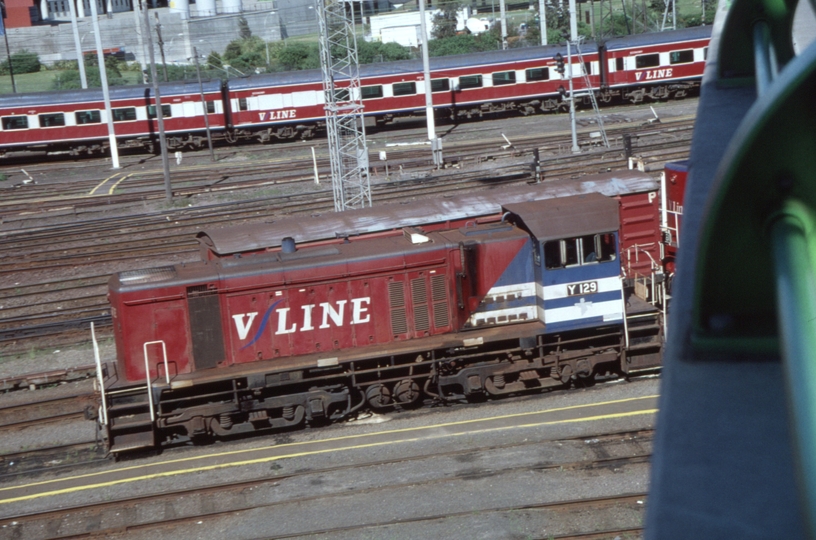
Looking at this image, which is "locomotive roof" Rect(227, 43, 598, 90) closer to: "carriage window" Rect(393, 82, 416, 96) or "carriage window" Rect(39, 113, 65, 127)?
"carriage window" Rect(393, 82, 416, 96)

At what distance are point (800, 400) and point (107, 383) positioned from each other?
1272 cm

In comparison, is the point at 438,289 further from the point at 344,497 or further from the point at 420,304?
the point at 344,497

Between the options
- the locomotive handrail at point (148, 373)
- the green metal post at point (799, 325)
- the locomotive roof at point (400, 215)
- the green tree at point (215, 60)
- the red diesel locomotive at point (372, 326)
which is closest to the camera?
the green metal post at point (799, 325)

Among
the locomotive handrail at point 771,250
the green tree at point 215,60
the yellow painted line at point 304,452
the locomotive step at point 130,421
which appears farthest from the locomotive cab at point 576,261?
the green tree at point 215,60

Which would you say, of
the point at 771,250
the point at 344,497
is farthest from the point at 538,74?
the point at 771,250

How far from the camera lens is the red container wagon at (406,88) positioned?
39.6 metres

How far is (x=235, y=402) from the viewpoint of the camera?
512 inches

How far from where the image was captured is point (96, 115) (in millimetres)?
39094

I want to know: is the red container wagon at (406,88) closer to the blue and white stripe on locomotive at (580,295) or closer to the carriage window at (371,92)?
the carriage window at (371,92)

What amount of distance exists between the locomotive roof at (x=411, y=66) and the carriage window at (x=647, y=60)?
218 cm

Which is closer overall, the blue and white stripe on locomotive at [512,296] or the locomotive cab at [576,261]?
the locomotive cab at [576,261]

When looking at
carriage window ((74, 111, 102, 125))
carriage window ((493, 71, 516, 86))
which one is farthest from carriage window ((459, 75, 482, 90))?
carriage window ((74, 111, 102, 125))

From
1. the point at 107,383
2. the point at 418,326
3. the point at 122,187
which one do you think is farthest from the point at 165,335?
the point at 122,187

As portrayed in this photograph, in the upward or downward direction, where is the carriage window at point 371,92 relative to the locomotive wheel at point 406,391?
upward
